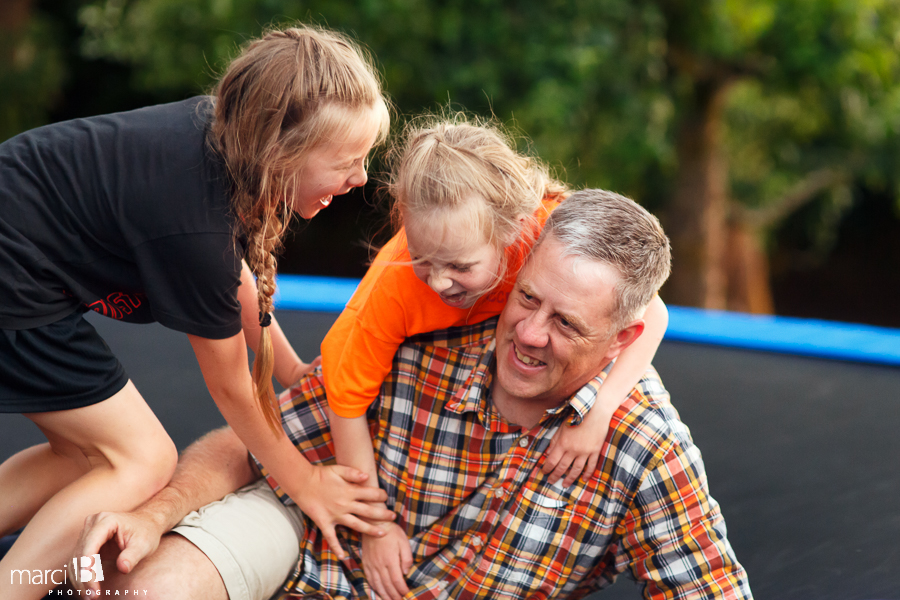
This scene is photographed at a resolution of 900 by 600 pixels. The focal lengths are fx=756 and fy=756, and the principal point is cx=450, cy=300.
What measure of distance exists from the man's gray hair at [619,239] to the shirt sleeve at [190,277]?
1.45 ft

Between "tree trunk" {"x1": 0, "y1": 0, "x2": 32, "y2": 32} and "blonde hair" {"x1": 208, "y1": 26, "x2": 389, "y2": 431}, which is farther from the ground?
"blonde hair" {"x1": 208, "y1": 26, "x2": 389, "y2": 431}

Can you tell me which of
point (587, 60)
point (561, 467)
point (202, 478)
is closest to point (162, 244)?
point (202, 478)

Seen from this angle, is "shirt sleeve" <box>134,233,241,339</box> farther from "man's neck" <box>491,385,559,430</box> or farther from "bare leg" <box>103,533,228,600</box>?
"man's neck" <box>491,385,559,430</box>

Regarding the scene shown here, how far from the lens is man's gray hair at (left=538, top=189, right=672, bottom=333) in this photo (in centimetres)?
99

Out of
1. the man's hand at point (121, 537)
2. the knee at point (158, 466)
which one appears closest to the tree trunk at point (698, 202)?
the knee at point (158, 466)

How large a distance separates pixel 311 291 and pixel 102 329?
72 centimetres

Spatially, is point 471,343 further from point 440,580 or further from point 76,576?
point 76,576

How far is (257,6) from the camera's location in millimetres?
3016

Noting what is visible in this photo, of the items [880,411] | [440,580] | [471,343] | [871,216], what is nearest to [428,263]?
[471,343]

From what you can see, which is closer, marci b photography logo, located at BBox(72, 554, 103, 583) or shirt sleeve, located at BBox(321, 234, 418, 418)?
marci b photography logo, located at BBox(72, 554, 103, 583)

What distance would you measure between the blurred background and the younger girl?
0.93m

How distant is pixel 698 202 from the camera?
4547 millimetres

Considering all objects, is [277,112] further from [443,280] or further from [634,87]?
[634,87]

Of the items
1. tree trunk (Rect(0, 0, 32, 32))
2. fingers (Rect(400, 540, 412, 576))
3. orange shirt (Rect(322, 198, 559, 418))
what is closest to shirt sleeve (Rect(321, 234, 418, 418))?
orange shirt (Rect(322, 198, 559, 418))
